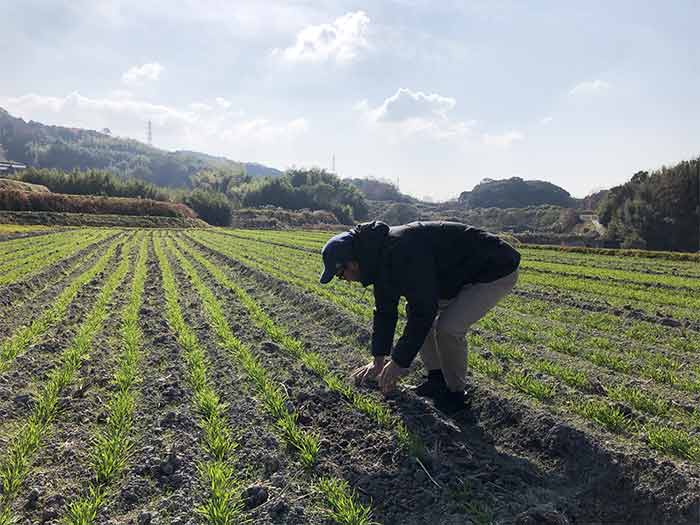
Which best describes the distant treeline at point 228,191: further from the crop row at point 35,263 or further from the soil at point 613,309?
the soil at point 613,309

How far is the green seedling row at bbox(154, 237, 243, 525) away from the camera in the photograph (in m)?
3.40

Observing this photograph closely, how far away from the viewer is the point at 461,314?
421 centimetres

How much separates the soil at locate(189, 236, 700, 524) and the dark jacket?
1.16 metres

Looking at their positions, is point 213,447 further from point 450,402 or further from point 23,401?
point 23,401

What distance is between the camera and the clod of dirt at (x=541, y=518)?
3225mm

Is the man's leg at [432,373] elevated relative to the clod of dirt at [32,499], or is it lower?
elevated

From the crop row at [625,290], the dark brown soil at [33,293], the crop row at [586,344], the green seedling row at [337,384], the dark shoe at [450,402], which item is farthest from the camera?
the crop row at [625,290]

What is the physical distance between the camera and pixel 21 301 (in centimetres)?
1104

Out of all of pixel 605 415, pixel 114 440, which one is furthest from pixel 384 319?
pixel 114 440

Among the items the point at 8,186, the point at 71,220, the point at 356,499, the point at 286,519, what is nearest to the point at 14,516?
the point at 286,519

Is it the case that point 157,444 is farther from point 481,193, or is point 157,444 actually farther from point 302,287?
point 481,193

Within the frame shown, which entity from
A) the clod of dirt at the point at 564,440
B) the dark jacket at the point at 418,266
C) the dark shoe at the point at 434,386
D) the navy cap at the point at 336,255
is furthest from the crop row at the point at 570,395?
the navy cap at the point at 336,255

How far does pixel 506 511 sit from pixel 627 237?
54.9m

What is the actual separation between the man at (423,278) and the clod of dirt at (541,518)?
1.31 metres
